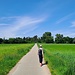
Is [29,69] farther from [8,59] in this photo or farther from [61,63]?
[8,59]

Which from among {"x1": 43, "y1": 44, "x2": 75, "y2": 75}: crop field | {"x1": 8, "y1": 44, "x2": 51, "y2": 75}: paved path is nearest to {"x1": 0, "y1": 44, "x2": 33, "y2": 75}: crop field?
{"x1": 8, "y1": 44, "x2": 51, "y2": 75}: paved path

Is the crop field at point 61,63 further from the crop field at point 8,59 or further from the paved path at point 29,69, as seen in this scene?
the crop field at point 8,59

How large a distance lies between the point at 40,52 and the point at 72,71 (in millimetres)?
8863

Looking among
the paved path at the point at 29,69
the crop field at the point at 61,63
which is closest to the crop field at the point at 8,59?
the paved path at the point at 29,69

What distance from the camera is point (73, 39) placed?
193500 millimetres

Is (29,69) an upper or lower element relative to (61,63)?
lower

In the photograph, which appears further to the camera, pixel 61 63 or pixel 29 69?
pixel 61 63

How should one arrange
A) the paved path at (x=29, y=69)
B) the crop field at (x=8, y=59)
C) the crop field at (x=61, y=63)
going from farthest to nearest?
the crop field at (x=8, y=59)
the paved path at (x=29, y=69)
the crop field at (x=61, y=63)

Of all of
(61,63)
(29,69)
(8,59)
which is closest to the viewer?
(29,69)

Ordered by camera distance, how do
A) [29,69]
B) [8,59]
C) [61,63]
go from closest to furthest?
1. [29,69]
2. [61,63]
3. [8,59]

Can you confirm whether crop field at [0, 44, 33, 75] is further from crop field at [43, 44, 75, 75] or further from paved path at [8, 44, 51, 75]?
crop field at [43, 44, 75, 75]

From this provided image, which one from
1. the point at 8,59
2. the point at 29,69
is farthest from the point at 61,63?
the point at 8,59

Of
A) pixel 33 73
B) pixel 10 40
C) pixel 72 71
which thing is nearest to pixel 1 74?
pixel 33 73

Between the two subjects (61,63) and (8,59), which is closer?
(61,63)
